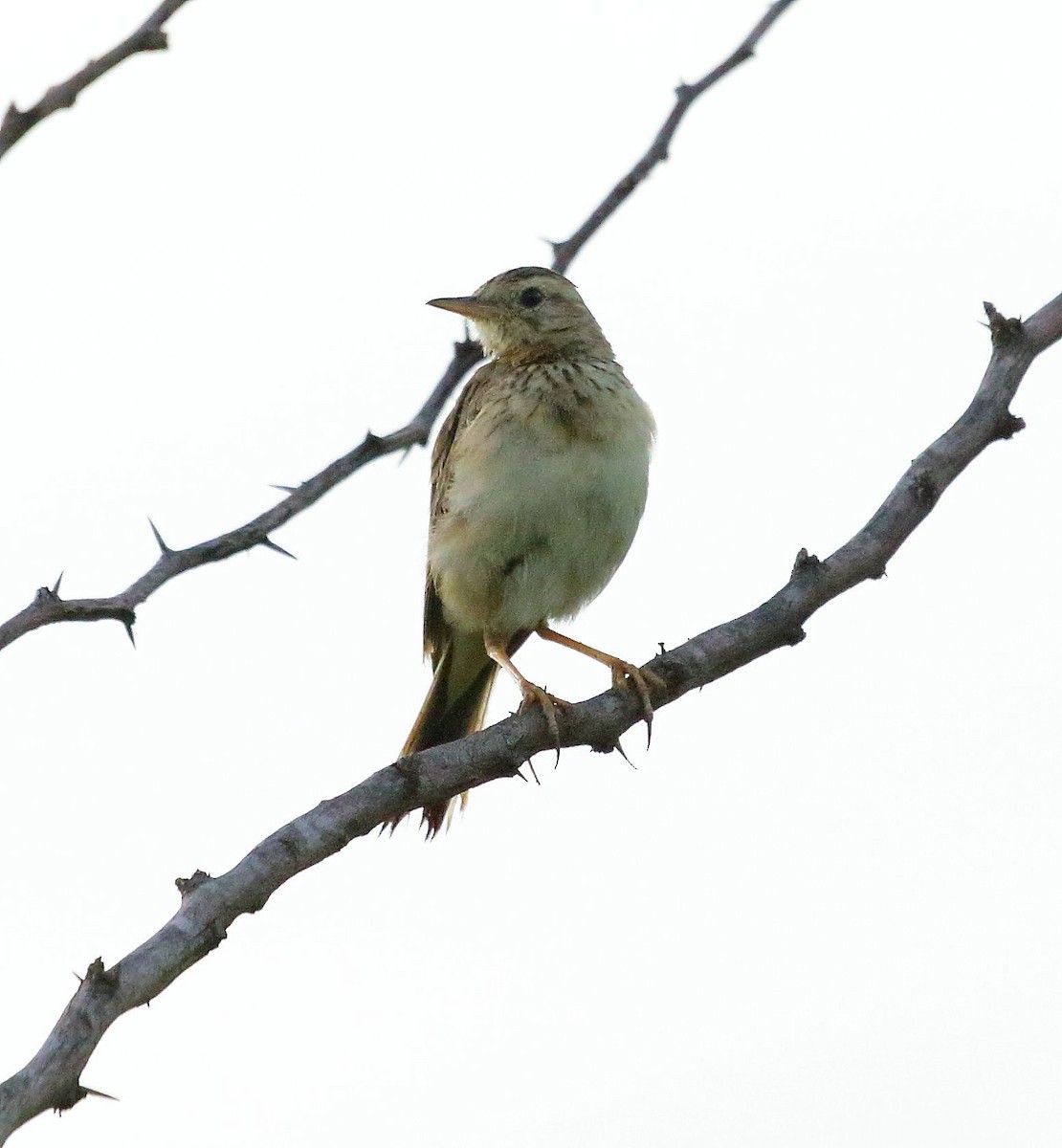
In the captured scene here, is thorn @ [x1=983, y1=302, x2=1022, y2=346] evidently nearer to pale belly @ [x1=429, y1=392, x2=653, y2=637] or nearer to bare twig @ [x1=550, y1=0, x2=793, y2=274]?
bare twig @ [x1=550, y1=0, x2=793, y2=274]

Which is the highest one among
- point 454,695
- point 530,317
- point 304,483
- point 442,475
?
point 530,317

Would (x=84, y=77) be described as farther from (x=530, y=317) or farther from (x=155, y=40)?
(x=530, y=317)

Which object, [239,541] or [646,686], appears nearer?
[239,541]

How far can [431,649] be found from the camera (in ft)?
24.8

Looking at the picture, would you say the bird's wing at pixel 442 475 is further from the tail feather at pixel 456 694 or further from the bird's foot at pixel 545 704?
the bird's foot at pixel 545 704

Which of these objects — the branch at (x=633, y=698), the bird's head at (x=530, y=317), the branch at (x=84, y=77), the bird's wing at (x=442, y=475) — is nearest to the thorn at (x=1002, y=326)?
the branch at (x=633, y=698)

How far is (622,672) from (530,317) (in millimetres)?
2441

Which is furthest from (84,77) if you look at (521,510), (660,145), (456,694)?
(456,694)

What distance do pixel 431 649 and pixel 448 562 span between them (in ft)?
2.31

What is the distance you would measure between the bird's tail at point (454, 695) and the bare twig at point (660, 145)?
2.78 metres

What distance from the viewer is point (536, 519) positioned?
672cm

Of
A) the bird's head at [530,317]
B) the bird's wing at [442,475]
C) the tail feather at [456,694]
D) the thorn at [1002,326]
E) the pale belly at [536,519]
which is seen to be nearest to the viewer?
the thorn at [1002,326]

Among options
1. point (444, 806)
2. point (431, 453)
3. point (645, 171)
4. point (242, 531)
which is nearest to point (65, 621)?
point (242, 531)

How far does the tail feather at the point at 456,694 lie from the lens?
7523 mm
